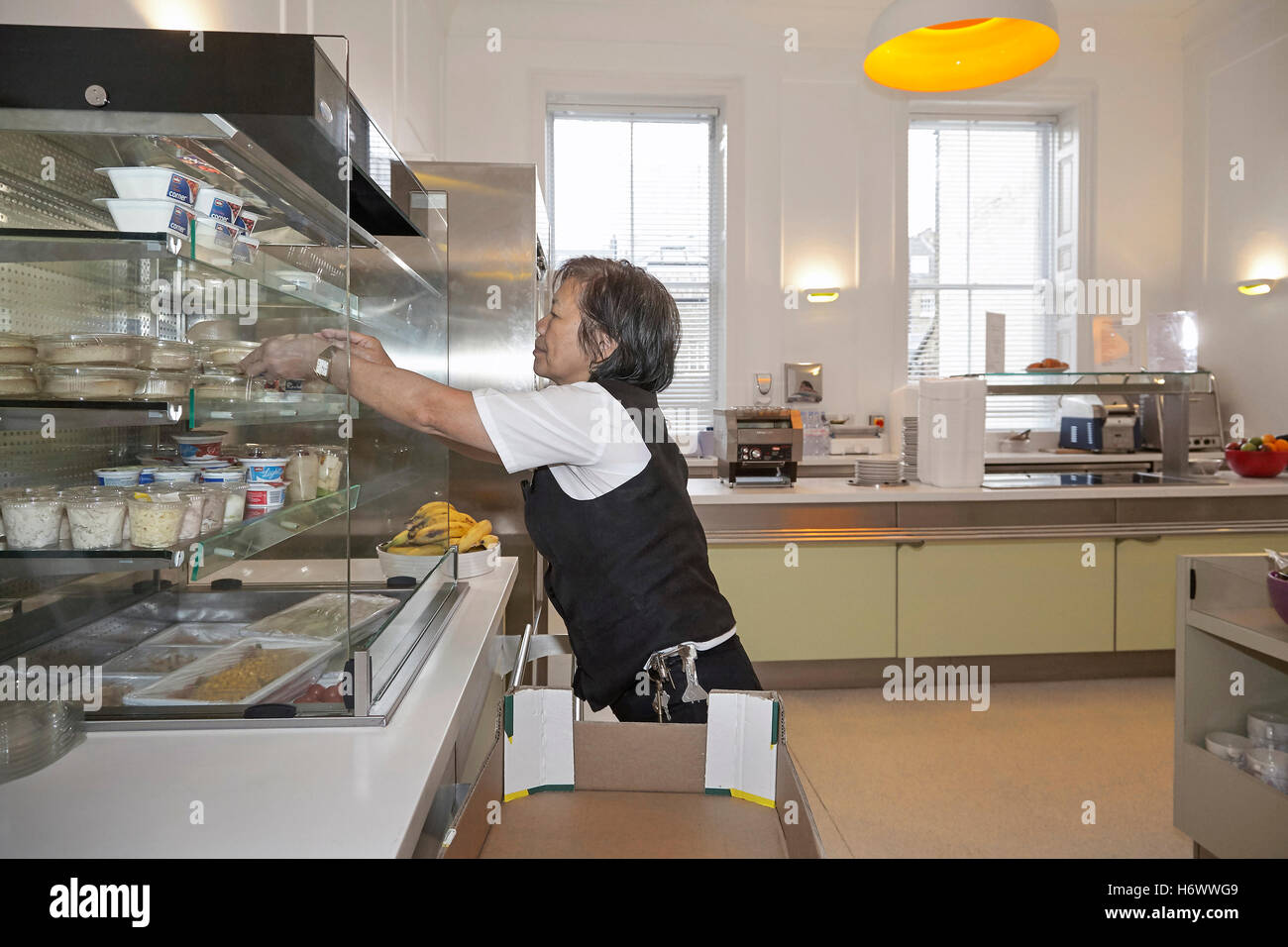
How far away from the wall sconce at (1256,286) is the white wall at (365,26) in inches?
233

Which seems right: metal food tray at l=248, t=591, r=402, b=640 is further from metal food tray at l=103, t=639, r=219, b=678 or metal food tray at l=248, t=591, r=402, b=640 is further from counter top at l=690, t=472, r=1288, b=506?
counter top at l=690, t=472, r=1288, b=506

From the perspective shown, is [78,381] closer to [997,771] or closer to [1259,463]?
[997,771]

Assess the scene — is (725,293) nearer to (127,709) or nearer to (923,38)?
(923,38)

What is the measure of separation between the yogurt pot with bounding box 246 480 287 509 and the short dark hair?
668 mm

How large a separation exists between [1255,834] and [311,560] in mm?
2336

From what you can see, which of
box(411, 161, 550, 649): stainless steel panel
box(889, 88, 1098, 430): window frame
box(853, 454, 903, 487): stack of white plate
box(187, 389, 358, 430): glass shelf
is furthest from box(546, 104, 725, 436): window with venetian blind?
box(187, 389, 358, 430): glass shelf

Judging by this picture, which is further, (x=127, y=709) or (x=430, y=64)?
(x=430, y=64)

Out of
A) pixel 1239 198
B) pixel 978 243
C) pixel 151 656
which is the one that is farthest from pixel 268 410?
pixel 1239 198

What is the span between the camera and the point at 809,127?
656 cm

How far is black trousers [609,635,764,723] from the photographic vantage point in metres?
1.61

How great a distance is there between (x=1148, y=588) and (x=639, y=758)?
3789 millimetres

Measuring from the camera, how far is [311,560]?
139cm

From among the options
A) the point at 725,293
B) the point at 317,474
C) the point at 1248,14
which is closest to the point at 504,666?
the point at 317,474
